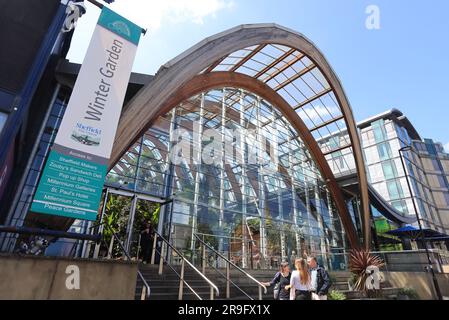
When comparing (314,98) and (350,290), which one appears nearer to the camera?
(350,290)

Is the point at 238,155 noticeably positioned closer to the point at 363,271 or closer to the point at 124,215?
the point at 124,215

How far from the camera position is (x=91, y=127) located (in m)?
5.02

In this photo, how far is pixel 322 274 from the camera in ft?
18.3

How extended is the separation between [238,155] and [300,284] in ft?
35.2

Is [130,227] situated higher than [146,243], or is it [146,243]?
[130,227]

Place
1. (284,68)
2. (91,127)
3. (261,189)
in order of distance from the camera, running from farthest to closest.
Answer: (284,68), (261,189), (91,127)

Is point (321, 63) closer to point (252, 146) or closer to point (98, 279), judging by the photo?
point (252, 146)

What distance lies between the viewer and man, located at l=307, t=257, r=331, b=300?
5325mm

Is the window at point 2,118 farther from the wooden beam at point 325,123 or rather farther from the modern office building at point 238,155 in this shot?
the wooden beam at point 325,123

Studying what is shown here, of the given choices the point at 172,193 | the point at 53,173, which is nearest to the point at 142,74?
the point at 172,193

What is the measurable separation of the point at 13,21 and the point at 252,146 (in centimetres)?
1263

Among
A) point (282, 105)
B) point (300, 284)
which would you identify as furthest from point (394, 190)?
point (300, 284)

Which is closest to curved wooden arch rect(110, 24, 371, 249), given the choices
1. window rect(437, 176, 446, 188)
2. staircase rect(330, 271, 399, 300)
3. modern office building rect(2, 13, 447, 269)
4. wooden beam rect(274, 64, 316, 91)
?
modern office building rect(2, 13, 447, 269)
